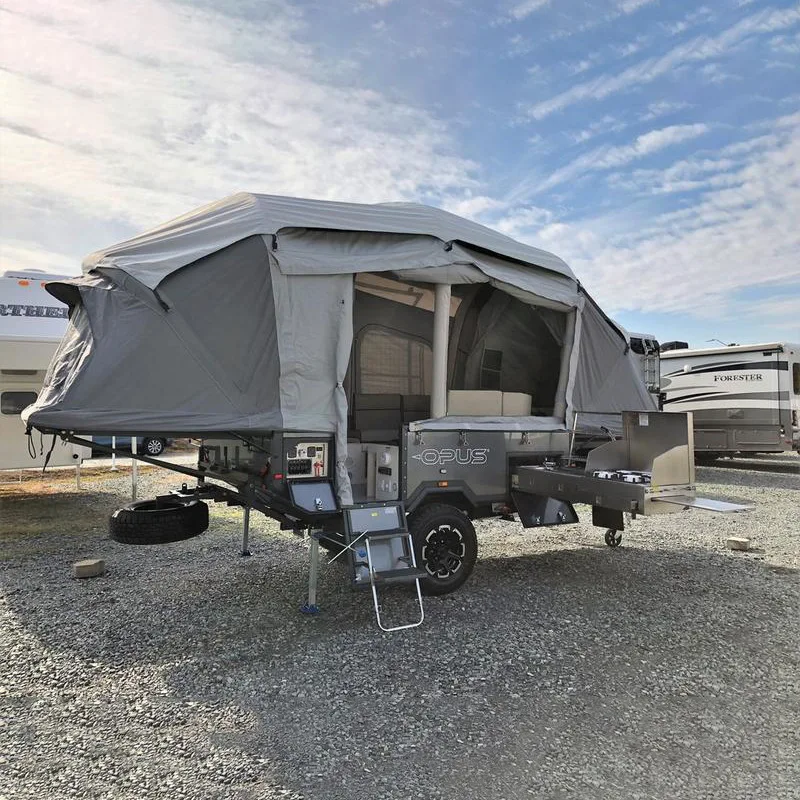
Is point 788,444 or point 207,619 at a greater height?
point 788,444

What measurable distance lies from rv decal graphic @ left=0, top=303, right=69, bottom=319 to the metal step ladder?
6.95 metres

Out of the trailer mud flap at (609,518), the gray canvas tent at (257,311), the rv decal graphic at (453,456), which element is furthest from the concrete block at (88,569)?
the trailer mud flap at (609,518)

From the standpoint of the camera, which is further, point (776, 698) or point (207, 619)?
point (207, 619)

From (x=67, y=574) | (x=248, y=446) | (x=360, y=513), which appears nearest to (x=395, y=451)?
(x=360, y=513)

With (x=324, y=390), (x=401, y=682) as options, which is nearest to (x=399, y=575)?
(x=401, y=682)

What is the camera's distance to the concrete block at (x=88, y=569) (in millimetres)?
5805

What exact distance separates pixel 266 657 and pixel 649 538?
211 inches

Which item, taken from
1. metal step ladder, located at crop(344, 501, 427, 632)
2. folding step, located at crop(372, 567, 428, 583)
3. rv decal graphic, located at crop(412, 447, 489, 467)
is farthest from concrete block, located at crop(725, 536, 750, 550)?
folding step, located at crop(372, 567, 428, 583)

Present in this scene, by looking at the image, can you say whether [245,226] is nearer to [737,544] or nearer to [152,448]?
[737,544]

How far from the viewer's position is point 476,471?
5.48 m

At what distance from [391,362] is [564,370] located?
1.82 metres

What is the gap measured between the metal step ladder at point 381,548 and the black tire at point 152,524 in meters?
1.62

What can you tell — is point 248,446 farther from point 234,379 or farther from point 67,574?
point 67,574

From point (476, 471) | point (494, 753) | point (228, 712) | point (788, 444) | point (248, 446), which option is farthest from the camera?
point (788, 444)
